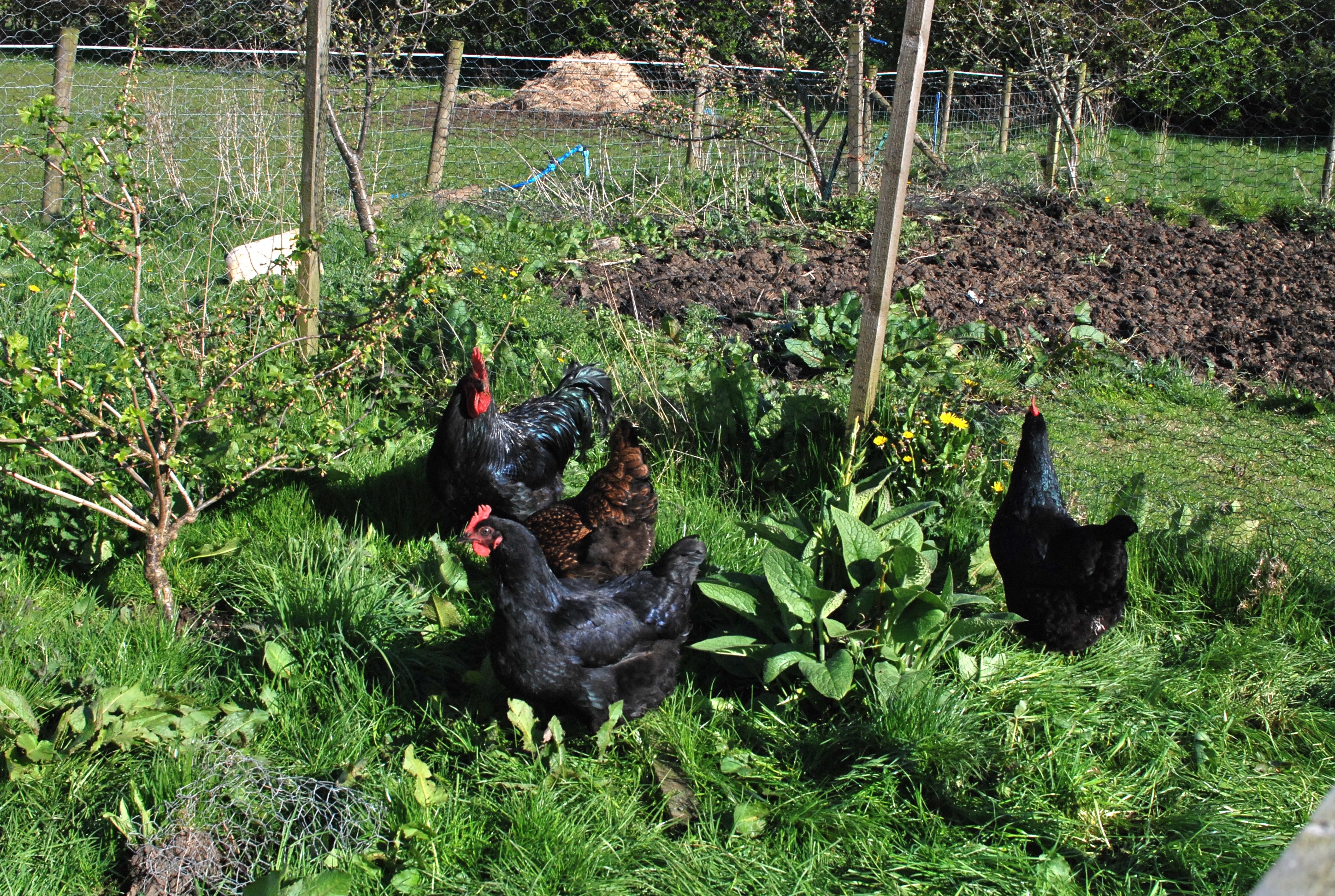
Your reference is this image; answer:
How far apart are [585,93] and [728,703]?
12.1 metres

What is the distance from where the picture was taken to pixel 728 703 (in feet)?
9.88

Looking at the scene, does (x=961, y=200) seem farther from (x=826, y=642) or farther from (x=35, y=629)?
(x=35, y=629)

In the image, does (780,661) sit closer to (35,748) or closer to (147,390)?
(35,748)

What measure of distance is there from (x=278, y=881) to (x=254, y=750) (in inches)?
28.3

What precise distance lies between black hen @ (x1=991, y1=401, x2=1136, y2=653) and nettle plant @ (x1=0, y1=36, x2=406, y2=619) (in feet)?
7.72

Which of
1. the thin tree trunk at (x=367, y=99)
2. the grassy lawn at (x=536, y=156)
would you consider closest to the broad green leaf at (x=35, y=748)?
the grassy lawn at (x=536, y=156)

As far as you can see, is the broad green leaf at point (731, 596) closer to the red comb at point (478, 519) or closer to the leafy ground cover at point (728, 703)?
the leafy ground cover at point (728, 703)

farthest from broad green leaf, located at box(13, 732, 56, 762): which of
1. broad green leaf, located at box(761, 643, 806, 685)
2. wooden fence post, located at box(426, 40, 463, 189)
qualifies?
wooden fence post, located at box(426, 40, 463, 189)

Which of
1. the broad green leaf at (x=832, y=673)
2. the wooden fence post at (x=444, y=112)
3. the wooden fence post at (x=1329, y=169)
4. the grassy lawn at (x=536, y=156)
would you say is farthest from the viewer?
the wooden fence post at (x=1329, y=169)

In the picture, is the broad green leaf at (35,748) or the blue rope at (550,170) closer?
the broad green leaf at (35,748)

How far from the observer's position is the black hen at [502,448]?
3.87 metres

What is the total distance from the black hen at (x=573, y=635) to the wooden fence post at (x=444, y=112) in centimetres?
680

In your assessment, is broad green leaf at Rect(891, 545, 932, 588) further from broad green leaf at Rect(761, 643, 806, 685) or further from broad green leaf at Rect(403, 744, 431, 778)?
broad green leaf at Rect(403, 744, 431, 778)

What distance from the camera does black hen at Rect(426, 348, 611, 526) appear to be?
3873 mm
